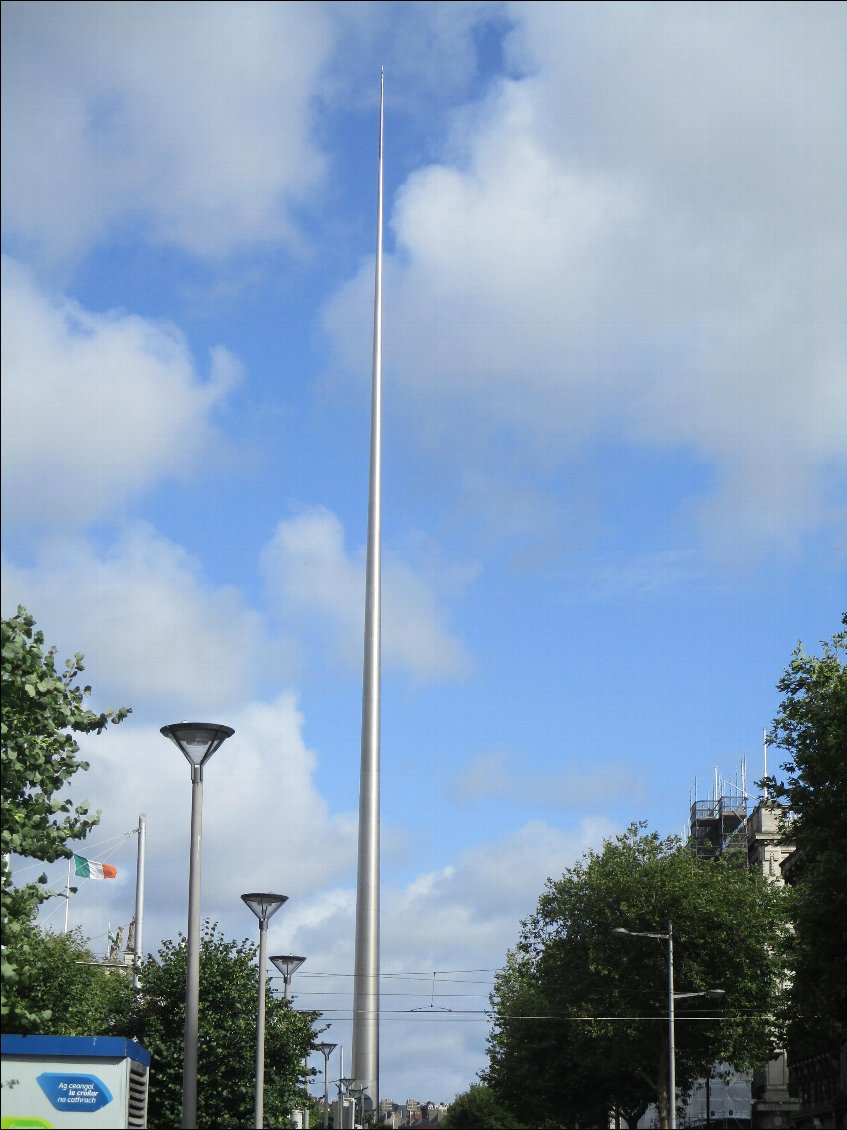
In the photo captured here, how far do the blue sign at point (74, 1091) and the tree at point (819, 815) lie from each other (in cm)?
2401

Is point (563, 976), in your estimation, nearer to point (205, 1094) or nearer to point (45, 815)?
point (205, 1094)

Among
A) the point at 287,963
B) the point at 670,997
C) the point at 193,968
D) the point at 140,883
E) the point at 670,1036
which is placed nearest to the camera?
the point at 193,968

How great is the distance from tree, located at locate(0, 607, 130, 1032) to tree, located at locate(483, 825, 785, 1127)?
46309 millimetres

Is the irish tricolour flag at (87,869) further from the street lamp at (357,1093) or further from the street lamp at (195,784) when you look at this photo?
the street lamp at (195,784)

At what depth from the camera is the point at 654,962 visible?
67812mm

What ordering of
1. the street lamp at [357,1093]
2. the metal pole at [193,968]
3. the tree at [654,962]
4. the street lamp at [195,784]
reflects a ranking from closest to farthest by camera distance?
the metal pole at [193,968] → the street lamp at [195,784] → the street lamp at [357,1093] → the tree at [654,962]

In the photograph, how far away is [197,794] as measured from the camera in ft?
73.2

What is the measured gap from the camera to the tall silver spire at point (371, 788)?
62.2 meters

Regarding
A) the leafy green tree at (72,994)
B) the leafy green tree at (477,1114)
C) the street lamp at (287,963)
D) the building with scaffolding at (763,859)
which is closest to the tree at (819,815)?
the street lamp at (287,963)

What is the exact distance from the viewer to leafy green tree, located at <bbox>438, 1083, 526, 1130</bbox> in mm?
143750

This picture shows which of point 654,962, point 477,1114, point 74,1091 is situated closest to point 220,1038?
point 74,1091

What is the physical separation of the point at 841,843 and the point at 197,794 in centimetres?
2464

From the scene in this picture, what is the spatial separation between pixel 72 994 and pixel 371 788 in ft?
48.9

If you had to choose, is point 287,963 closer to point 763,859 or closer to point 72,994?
point 72,994
